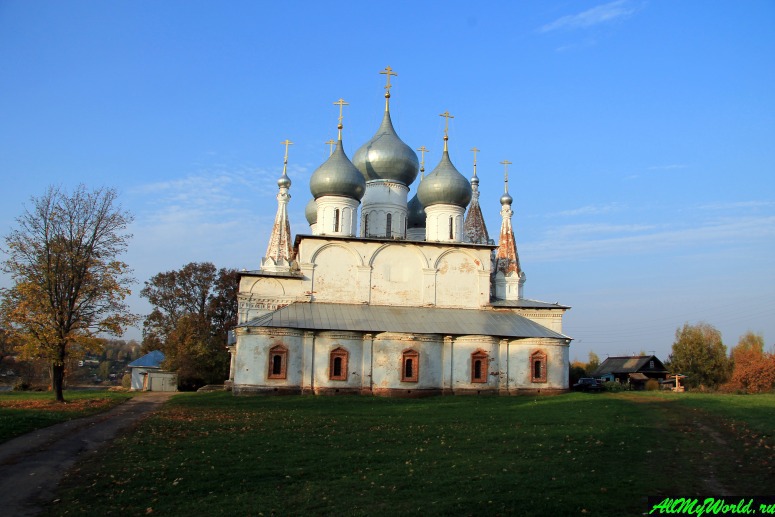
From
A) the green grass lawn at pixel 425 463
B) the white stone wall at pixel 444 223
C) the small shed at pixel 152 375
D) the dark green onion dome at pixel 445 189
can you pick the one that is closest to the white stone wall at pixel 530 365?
the white stone wall at pixel 444 223

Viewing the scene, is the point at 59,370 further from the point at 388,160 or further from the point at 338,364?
the point at 388,160

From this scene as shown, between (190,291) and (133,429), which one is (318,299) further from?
(190,291)

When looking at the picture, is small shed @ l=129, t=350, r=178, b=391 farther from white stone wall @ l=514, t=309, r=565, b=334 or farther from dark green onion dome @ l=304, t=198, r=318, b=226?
white stone wall @ l=514, t=309, r=565, b=334

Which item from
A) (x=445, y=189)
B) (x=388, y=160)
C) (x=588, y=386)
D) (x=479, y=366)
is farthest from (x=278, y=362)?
(x=588, y=386)

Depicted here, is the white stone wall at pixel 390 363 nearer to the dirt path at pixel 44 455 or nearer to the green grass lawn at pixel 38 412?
the green grass lawn at pixel 38 412

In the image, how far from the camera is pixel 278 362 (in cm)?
2466

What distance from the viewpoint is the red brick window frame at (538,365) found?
2656 centimetres

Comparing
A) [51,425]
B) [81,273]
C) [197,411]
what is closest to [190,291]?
[81,273]

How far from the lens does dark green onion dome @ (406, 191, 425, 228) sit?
33.5 meters

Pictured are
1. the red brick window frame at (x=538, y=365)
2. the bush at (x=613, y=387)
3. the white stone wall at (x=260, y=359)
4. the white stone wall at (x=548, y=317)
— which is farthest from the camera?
the white stone wall at (x=548, y=317)

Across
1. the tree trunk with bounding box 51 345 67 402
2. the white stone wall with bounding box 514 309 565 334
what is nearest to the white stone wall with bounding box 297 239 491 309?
the white stone wall with bounding box 514 309 565 334

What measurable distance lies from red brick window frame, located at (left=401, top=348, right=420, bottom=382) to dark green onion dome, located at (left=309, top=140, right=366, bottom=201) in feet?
24.8

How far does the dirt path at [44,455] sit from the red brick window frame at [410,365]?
10.5m

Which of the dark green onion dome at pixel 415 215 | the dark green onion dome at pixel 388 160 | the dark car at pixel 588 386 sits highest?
the dark green onion dome at pixel 388 160
